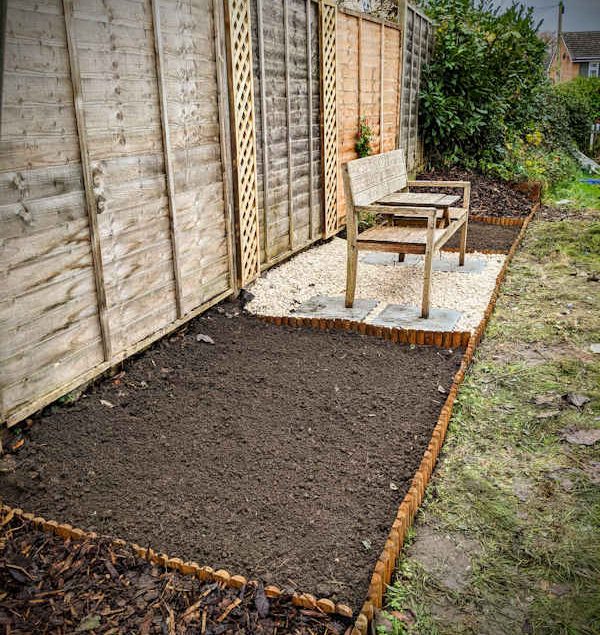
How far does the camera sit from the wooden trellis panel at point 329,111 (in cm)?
684

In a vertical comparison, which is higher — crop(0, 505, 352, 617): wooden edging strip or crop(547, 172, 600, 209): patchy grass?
crop(547, 172, 600, 209): patchy grass

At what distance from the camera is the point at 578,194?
11352 millimetres

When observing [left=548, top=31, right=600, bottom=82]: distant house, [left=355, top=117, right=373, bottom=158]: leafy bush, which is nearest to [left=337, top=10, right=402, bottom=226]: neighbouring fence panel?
[left=355, top=117, right=373, bottom=158]: leafy bush

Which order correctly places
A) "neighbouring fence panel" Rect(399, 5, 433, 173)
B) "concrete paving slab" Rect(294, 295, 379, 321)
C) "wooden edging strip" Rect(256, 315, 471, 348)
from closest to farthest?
"wooden edging strip" Rect(256, 315, 471, 348) → "concrete paving slab" Rect(294, 295, 379, 321) → "neighbouring fence panel" Rect(399, 5, 433, 173)

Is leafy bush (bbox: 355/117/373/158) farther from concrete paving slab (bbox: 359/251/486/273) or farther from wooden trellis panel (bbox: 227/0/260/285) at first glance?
wooden trellis panel (bbox: 227/0/260/285)

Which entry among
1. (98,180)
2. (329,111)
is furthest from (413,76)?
(98,180)

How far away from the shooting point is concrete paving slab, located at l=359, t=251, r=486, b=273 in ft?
21.4

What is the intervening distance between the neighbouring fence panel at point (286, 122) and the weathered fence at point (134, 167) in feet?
0.07

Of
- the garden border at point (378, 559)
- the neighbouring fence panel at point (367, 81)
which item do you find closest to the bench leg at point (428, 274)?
the garden border at point (378, 559)

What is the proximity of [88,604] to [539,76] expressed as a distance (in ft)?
46.6

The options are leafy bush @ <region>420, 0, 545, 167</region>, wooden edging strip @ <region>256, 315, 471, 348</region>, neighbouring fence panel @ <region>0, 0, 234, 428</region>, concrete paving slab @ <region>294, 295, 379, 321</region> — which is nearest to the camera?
neighbouring fence panel @ <region>0, 0, 234, 428</region>

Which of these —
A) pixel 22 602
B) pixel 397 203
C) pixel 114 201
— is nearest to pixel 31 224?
pixel 114 201

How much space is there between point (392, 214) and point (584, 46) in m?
54.8

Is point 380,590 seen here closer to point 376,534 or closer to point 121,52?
point 376,534
